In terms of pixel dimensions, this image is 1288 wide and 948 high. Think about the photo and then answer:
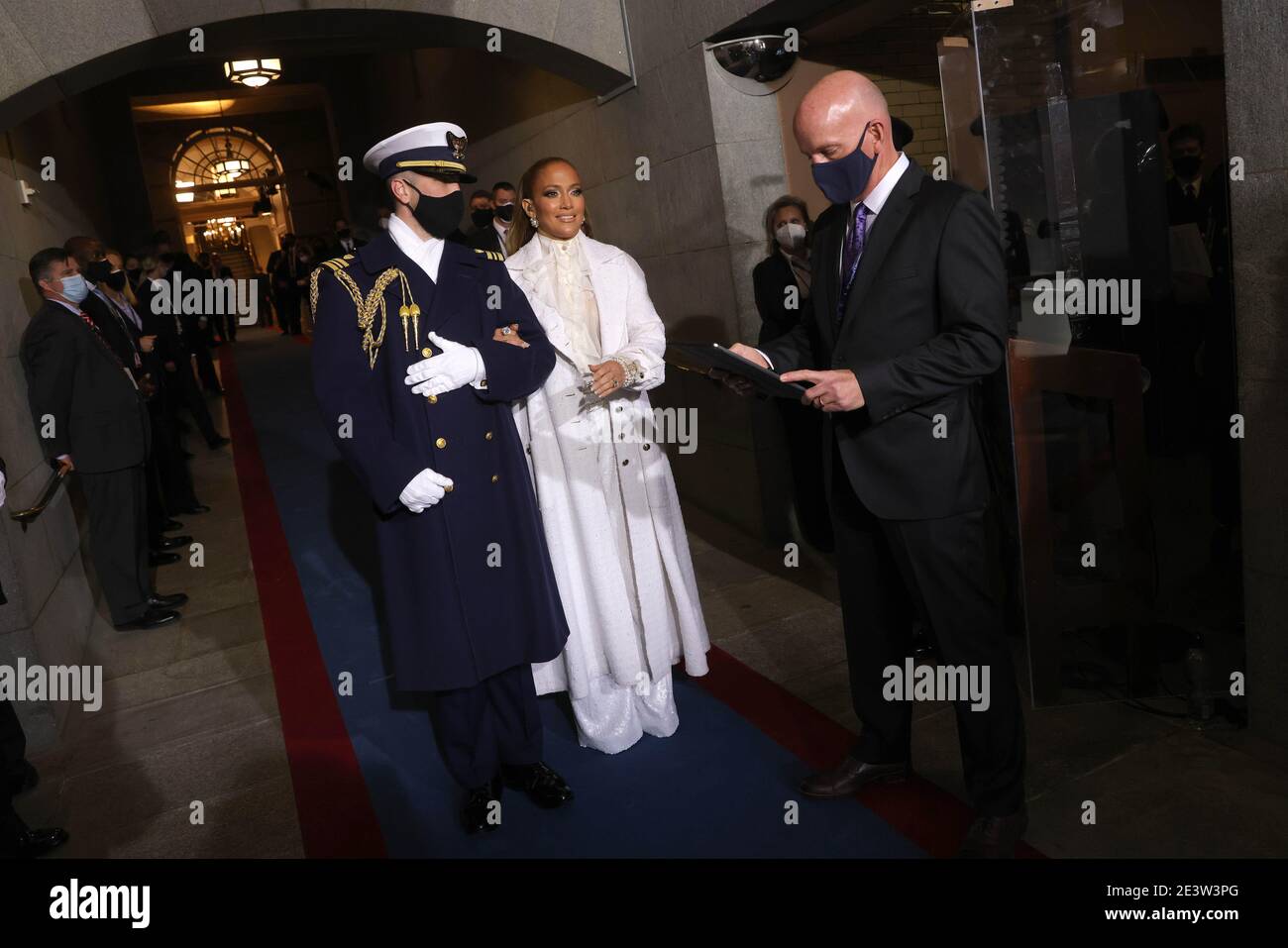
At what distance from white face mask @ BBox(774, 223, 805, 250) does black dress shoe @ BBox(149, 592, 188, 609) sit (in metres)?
3.88

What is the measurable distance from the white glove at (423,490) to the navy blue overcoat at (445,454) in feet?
0.09

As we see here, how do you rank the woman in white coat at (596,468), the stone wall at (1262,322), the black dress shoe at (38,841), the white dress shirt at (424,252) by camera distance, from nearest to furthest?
the stone wall at (1262,322)
the white dress shirt at (424,252)
the black dress shoe at (38,841)
the woman in white coat at (596,468)

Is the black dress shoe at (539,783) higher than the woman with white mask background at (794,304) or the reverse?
the reverse

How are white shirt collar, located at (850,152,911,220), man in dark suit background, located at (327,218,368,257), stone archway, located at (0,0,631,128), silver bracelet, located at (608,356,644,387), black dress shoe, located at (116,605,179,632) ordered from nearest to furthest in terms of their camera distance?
white shirt collar, located at (850,152,911,220)
silver bracelet, located at (608,356,644,387)
stone archway, located at (0,0,631,128)
black dress shoe, located at (116,605,179,632)
man in dark suit background, located at (327,218,368,257)

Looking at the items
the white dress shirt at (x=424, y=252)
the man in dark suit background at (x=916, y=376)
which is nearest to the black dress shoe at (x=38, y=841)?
the white dress shirt at (x=424, y=252)

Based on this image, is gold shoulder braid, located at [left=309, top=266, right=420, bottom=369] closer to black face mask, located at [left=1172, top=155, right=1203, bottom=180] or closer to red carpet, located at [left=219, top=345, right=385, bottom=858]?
red carpet, located at [left=219, top=345, right=385, bottom=858]

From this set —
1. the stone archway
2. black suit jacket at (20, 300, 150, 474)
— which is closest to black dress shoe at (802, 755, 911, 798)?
black suit jacket at (20, 300, 150, 474)

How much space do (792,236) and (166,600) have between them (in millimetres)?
3986

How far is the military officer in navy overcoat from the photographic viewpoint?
112 inches

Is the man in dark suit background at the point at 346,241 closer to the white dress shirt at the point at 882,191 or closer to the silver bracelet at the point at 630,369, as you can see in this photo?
the silver bracelet at the point at 630,369

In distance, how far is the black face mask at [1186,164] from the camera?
4070 mm

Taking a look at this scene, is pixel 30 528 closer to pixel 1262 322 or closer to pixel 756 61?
pixel 756 61

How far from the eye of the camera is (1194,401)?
14.4ft
